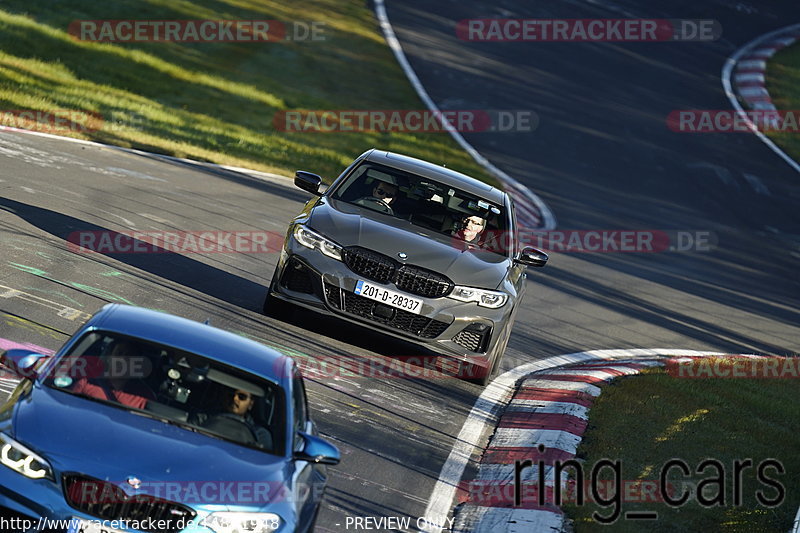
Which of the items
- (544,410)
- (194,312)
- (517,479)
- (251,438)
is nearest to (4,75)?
(194,312)

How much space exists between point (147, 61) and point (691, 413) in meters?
22.0

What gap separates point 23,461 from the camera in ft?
17.6

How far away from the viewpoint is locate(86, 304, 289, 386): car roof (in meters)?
6.21

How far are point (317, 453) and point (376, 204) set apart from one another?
598cm

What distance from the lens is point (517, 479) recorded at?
28.6 ft

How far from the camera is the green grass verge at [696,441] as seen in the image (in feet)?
26.5
